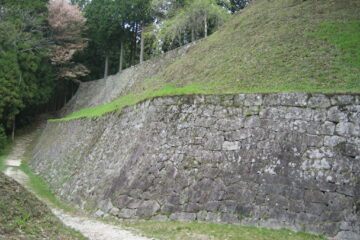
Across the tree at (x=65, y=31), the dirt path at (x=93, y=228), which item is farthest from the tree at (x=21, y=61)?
the dirt path at (x=93, y=228)

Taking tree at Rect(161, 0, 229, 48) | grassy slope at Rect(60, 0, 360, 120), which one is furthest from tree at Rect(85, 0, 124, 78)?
grassy slope at Rect(60, 0, 360, 120)

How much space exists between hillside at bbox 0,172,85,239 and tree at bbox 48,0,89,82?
2714 cm

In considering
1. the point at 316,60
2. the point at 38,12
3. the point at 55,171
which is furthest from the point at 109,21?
the point at 316,60

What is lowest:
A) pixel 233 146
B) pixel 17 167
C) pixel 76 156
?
pixel 17 167

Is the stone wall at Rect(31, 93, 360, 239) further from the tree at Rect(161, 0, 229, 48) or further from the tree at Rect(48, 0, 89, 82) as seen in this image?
the tree at Rect(48, 0, 89, 82)

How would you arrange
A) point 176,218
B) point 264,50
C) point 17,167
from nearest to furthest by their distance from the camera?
point 176,218 < point 264,50 < point 17,167

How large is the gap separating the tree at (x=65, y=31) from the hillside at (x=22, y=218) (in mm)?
27141

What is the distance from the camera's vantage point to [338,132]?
8195 millimetres

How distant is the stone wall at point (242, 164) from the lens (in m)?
7.74

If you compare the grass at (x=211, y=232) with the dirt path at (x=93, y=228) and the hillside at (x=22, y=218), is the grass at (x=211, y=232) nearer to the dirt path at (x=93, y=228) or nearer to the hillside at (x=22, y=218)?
the dirt path at (x=93, y=228)

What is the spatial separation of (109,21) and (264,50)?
73.3ft

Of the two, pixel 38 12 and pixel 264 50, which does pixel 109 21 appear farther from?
pixel 264 50

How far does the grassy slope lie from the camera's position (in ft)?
34.6

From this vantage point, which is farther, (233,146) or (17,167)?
(17,167)
